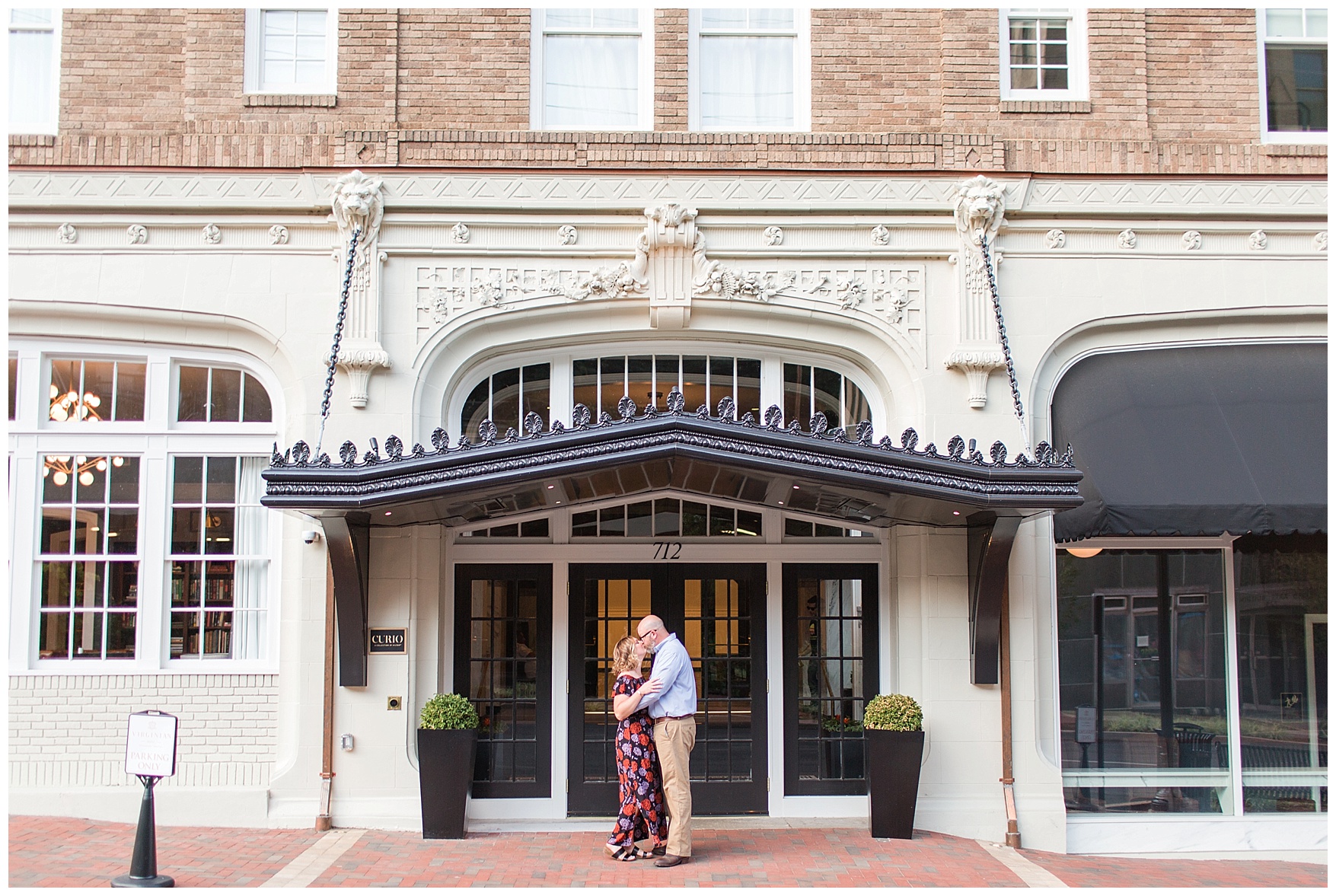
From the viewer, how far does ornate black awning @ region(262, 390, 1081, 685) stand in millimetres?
7555

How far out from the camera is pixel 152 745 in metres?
7.02

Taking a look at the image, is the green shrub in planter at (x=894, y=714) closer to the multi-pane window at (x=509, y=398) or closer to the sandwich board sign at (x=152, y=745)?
the multi-pane window at (x=509, y=398)

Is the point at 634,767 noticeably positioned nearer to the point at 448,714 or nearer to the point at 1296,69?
the point at 448,714

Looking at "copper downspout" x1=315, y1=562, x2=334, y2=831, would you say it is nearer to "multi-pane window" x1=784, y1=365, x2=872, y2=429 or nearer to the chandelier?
the chandelier

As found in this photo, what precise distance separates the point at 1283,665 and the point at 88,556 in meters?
10.7

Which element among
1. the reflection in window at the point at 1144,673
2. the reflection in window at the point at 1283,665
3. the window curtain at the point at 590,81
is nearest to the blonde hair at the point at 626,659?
the reflection in window at the point at 1144,673

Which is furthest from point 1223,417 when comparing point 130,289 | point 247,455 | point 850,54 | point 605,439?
point 130,289

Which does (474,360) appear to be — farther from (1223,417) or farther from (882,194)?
(1223,417)

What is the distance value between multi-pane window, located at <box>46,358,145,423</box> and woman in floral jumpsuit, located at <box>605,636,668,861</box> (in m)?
5.00

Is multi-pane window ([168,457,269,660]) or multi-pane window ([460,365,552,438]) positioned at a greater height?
multi-pane window ([460,365,552,438])

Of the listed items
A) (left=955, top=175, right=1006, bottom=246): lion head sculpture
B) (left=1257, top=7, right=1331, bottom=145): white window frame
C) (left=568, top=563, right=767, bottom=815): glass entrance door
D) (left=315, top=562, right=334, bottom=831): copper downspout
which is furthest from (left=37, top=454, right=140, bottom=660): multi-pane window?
(left=1257, top=7, right=1331, bottom=145): white window frame

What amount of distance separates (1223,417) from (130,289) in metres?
9.50

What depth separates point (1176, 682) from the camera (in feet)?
32.3

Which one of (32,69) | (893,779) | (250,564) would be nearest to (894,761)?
(893,779)
